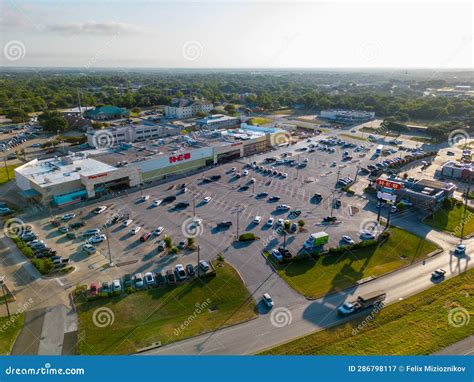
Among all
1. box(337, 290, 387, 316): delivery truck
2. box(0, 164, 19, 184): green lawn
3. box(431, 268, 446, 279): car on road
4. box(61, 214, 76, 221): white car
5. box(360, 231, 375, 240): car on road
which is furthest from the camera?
box(0, 164, 19, 184): green lawn

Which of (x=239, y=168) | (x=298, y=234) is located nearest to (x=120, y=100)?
(x=239, y=168)

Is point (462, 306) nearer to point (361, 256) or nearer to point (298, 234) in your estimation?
point (361, 256)

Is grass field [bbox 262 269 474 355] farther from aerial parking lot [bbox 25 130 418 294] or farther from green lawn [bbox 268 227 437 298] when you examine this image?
aerial parking lot [bbox 25 130 418 294]

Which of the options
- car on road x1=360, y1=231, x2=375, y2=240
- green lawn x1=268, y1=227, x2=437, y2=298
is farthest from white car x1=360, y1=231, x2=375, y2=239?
green lawn x1=268, y1=227, x2=437, y2=298

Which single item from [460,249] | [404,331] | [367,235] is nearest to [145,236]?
[367,235]

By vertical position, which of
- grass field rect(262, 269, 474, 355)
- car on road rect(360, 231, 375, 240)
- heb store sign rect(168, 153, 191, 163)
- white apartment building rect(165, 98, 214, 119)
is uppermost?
white apartment building rect(165, 98, 214, 119)

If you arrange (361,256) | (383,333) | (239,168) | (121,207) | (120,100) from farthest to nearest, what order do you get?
(120,100), (239,168), (121,207), (361,256), (383,333)

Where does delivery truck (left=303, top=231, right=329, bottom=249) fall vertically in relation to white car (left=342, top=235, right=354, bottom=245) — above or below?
above

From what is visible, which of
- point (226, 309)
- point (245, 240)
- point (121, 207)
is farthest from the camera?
point (121, 207)
